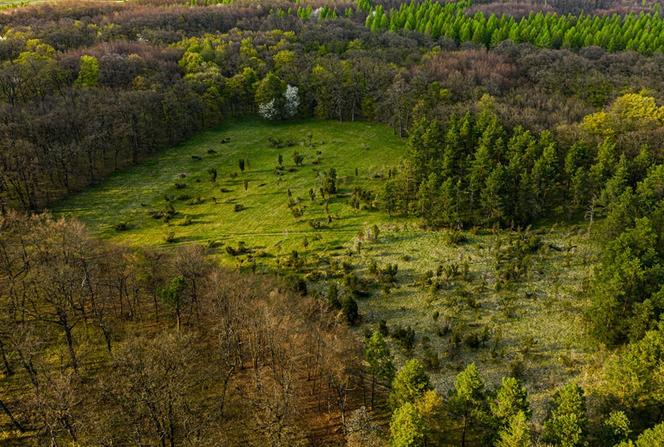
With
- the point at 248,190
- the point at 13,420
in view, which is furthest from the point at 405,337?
the point at 248,190

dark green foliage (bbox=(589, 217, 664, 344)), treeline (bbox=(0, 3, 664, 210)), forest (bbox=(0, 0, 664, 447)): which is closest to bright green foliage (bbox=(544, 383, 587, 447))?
forest (bbox=(0, 0, 664, 447))

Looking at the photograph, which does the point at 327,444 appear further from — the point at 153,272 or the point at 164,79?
the point at 164,79

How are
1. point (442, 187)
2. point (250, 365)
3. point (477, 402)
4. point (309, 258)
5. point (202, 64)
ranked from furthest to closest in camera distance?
point (202, 64), point (442, 187), point (309, 258), point (250, 365), point (477, 402)

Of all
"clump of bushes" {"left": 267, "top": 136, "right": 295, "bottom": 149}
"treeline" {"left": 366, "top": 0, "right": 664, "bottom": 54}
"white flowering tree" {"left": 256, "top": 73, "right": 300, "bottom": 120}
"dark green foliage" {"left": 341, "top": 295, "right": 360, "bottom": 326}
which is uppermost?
"treeline" {"left": 366, "top": 0, "right": 664, "bottom": 54}

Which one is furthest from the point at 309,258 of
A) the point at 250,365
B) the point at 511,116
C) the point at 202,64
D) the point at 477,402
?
the point at 202,64

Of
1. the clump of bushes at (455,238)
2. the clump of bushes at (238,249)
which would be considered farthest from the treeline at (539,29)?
the clump of bushes at (238,249)

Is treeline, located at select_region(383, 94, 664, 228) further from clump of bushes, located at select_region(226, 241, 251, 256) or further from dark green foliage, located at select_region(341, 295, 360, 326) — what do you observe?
dark green foliage, located at select_region(341, 295, 360, 326)

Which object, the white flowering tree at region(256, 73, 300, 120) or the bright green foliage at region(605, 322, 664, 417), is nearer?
the bright green foliage at region(605, 322, 664, 417)

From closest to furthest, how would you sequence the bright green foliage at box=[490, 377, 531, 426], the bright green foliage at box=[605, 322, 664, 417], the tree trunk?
the bright green foliage at box=[490, 377, 531, 426] → the tree trunk → the bright green foliage at box=[605, 322, 664, 417]
